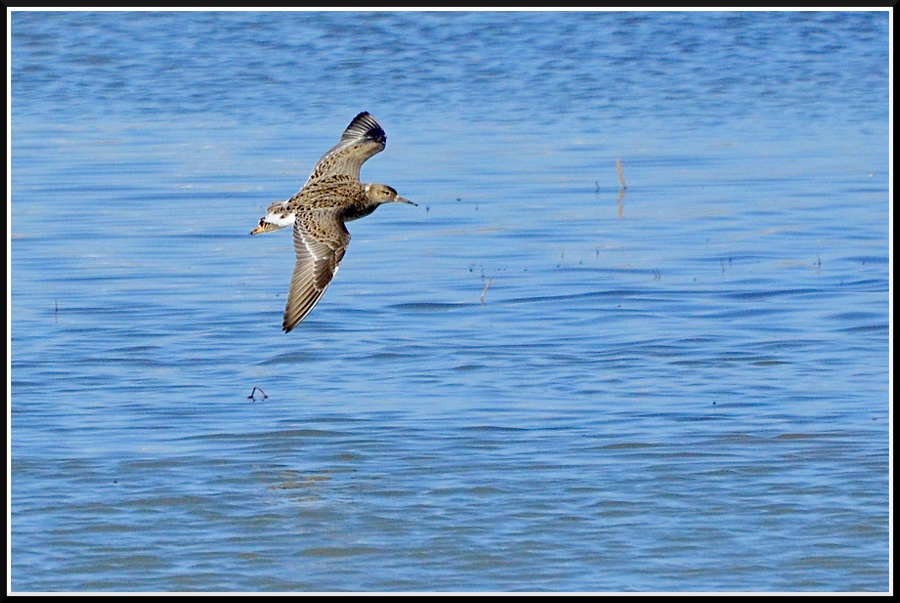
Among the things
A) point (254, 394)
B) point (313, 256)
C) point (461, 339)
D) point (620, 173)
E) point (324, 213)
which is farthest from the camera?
point (620, 173)

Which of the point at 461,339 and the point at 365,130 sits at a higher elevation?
the point at 365,130

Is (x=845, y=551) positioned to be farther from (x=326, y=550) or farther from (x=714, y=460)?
(x=326, y=550)

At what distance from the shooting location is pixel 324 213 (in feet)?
28.1

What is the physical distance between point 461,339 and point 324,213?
7.36ft

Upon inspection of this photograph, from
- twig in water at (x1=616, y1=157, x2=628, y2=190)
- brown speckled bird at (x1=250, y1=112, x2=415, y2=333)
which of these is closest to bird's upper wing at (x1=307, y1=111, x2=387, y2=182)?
brown speckled bird at (x1=250, y1=112, x2=415, y2=333)

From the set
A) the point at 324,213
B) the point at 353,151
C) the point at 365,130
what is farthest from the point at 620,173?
the point at 324,213

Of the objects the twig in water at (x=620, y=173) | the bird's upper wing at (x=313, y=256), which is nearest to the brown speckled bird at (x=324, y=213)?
the bird's upper wing at (x=313, y=256)

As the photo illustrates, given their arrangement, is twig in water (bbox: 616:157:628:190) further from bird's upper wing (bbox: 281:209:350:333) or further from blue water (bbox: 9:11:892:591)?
bird's upper wing (bbox: 281:209:350:333)

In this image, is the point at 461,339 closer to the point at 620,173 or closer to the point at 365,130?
the point at 365,130

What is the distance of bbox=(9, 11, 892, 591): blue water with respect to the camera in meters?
7.29

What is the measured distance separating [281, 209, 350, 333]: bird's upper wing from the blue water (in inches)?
37.0

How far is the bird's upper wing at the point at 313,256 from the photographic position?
7.84 metres

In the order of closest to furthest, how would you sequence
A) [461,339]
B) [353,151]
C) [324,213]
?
[324,213]
[353,151]
[461,339]

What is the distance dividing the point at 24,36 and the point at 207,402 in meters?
14.8
